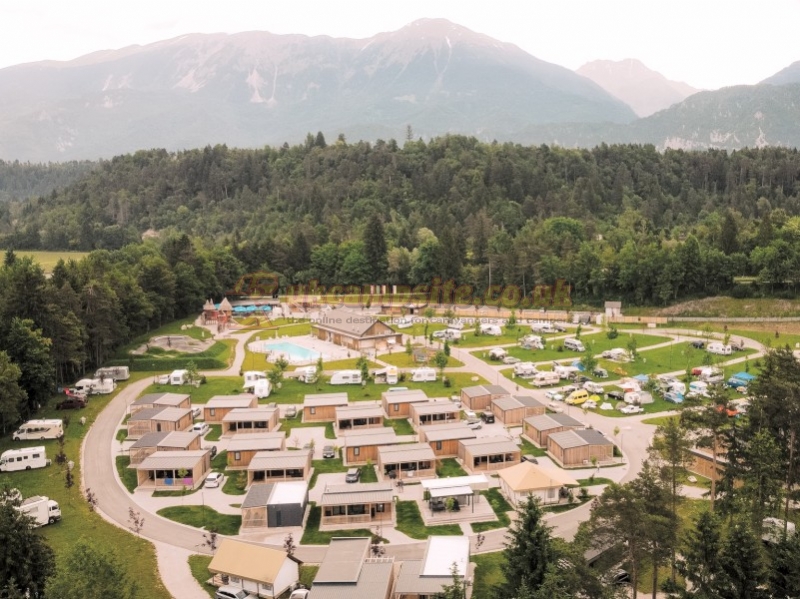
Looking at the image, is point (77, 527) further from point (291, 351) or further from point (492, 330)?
point (492, 330)

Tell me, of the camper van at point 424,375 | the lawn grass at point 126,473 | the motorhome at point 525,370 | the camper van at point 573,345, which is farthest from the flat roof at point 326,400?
the camper van at point 573,345

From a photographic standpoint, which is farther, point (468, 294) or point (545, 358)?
point (468, 294)

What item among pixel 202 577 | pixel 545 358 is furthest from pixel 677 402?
pixel 202 577

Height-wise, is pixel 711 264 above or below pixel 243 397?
above

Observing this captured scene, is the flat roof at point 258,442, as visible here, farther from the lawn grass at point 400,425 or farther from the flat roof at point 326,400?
the lawn grass at point 400,425

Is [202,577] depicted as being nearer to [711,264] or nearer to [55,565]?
[55,565]

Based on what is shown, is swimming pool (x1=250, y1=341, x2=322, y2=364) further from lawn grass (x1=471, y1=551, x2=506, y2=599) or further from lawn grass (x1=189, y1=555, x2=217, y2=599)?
lawn grass (x1=471, y1=551, x2=506, y2=599)

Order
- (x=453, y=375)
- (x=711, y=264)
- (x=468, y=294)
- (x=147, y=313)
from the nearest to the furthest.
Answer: (x=453, y=375)
(x=147, y=313)
(x=711, y=264)
(x=468, y=294)
